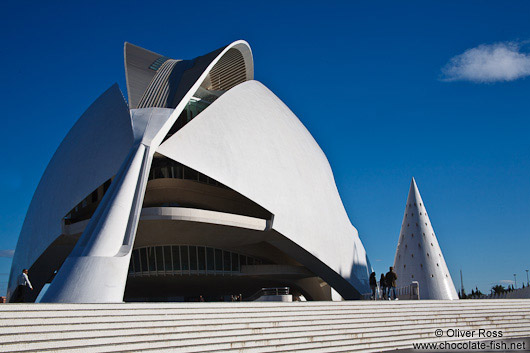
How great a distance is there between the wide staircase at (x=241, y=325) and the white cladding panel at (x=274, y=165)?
26.4 feet

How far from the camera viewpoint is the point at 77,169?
21.8 meters

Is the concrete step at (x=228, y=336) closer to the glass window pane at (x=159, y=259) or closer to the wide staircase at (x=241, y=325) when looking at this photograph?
the wide staircase at (x=241, y=325)

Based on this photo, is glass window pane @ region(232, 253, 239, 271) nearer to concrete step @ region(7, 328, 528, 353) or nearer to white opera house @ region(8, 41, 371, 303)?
white opera house @ region(8, 41, 371, 303)

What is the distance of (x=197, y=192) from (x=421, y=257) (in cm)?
1155

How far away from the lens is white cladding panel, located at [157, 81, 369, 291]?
2003 centimetres

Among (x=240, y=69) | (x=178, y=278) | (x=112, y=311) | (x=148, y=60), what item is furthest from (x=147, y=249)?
(x=112, y=311)

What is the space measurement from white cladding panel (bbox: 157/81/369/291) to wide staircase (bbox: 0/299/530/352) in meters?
8.05

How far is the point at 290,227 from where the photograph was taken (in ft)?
72.2

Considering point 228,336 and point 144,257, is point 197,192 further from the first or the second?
point 228,336

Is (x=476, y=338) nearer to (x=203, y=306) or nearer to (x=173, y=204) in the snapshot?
(x=203, y=306)

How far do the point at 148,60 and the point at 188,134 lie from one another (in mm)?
8340

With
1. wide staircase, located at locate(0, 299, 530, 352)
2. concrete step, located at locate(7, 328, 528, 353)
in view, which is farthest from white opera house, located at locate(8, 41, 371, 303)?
concrete step, located at locate(7, 328, 528, 353)

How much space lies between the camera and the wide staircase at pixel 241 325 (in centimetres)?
847

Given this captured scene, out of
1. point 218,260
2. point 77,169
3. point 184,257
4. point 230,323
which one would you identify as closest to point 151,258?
point 184,257
